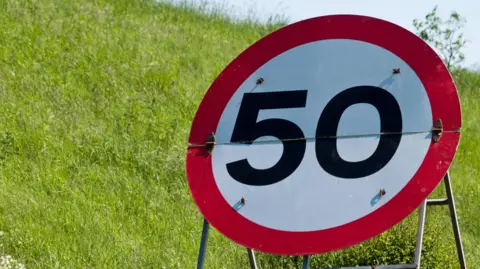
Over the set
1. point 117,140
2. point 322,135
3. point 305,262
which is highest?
point 117,140

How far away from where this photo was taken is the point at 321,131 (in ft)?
11.7

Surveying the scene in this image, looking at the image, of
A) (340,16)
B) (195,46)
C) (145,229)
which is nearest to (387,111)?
(340,16)

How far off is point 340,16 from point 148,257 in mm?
2852

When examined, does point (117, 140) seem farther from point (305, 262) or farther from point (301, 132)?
point (305, 262)

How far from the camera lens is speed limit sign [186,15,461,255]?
136 inches

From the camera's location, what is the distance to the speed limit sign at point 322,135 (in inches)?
136

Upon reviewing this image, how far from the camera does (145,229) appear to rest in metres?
6.53

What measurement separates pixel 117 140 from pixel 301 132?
4883mm

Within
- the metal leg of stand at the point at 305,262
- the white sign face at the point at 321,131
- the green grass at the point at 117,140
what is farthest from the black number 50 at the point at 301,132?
the green grass at the point at 117,140

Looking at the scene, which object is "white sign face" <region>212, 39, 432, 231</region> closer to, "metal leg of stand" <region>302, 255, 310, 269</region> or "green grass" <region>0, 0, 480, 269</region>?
"metal leg of stand" <region>302, 255, 310, 269</region>

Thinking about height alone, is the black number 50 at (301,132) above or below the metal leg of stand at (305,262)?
above

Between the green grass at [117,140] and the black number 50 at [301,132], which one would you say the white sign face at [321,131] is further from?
the green grass at [117,140]

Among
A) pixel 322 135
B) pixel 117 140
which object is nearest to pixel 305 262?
pixel 322 135

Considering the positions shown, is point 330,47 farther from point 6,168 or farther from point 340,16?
point 6,168
